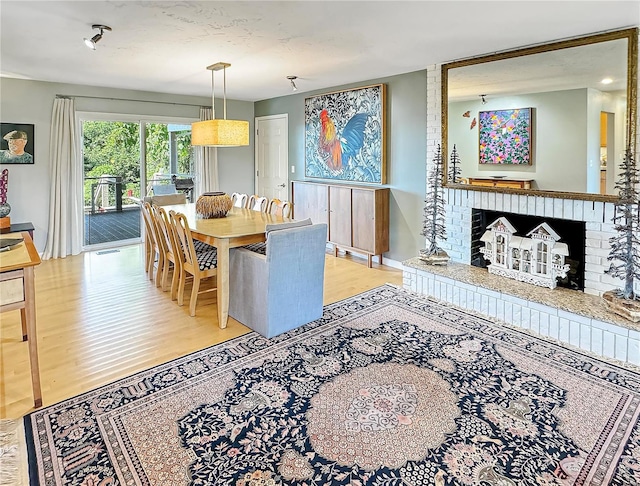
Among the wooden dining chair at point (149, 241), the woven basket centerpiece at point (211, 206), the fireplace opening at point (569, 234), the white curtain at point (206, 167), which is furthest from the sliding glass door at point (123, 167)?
the fireplace opening at point (569, 234)

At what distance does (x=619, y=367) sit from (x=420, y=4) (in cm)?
272

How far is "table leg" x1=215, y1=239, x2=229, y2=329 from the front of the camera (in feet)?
11.4

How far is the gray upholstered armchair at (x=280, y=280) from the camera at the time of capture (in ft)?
10.7

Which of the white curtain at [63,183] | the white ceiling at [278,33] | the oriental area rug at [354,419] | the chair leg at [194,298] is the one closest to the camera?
the oriental area rug at [354,419]

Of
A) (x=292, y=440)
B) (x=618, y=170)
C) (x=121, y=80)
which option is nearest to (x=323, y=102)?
(x=121, y=80)

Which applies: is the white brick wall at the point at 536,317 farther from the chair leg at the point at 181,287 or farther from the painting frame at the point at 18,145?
the painting frame at the point at 18,145

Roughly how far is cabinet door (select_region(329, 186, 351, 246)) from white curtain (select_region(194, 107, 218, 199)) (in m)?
2.44

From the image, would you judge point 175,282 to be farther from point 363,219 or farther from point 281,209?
point 363,219

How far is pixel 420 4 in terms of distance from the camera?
2785 mm

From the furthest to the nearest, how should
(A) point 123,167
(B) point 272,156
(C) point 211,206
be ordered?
1. (B) point 272,156
2. (A) point 123,167
3. (C) point 211,206

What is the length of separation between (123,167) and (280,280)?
4.38 m

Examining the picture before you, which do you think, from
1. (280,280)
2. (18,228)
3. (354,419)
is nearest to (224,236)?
(280,280)

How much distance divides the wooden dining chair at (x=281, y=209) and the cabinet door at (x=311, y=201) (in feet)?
3.77

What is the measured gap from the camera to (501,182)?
4.18 metres
